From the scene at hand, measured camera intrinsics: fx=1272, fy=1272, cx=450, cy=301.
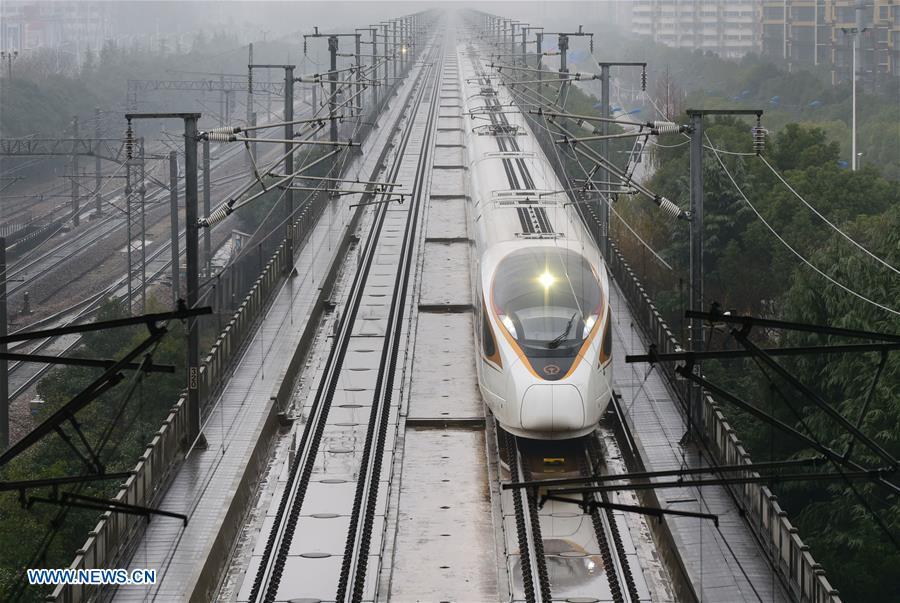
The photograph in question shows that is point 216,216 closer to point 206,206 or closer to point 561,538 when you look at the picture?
point 561,538

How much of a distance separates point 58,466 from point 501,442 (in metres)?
8.70

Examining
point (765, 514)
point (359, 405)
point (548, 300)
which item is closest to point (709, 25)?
point (359, 405)

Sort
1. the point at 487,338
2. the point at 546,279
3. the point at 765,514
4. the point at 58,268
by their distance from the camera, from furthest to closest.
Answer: the point at 58,268 → the point at 487,338 → the point at 546,279 → the point at 765,514

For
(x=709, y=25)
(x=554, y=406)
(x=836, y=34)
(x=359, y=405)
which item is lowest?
(x=359, y=405)

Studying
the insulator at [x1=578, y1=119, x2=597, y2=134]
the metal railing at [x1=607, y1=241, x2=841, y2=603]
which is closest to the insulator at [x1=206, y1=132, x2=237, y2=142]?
the metal railing at [x1=607, y1=241, x2=841, y2=603]

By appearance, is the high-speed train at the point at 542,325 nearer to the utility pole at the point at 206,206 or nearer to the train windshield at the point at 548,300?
the train windshield at the point at 548,300

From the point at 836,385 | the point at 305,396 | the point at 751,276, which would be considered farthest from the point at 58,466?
the point at 751,276

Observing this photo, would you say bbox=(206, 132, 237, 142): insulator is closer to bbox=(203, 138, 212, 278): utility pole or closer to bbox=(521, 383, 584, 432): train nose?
bbox=(521, 383, 584, 432): train nose

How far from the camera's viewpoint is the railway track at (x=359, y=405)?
1784 centimetres

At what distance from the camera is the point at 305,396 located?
25.9m

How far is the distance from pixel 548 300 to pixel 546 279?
526mm

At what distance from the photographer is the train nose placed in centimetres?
1881

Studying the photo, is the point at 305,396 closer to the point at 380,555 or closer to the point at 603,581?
the point at 380,555

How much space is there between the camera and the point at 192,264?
21141 mm
